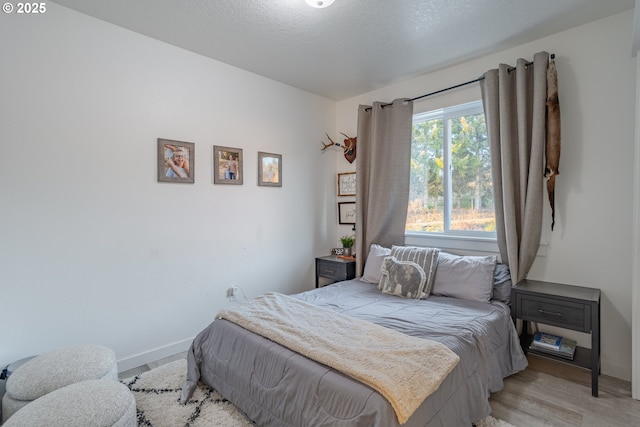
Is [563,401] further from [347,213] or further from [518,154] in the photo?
[347,213]

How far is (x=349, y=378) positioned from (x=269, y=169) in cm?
246

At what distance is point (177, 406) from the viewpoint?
6.37 feet

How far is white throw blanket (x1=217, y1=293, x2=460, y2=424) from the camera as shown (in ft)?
4.31

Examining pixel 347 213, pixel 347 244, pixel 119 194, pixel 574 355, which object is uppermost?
pixel 119 194

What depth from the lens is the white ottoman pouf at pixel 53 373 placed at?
161cm

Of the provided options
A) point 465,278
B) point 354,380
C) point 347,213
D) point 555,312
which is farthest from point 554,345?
point 347,213

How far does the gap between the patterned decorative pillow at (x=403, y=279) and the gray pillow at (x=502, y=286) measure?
53 centimetres

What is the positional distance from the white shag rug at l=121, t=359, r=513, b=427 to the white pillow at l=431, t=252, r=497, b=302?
89 centimetres

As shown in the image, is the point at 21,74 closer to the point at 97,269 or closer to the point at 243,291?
the point at 97,269

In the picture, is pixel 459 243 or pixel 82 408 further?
pixel 459 243

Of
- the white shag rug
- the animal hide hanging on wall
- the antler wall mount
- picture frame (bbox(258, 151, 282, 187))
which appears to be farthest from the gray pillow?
picture frame (bbox(258, 151, 282, 187))

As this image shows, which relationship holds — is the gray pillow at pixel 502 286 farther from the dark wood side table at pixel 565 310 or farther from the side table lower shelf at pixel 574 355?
the side table lower shelf at pixel 574 355

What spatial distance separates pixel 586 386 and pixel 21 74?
4.27 m

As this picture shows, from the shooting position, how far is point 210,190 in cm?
297
